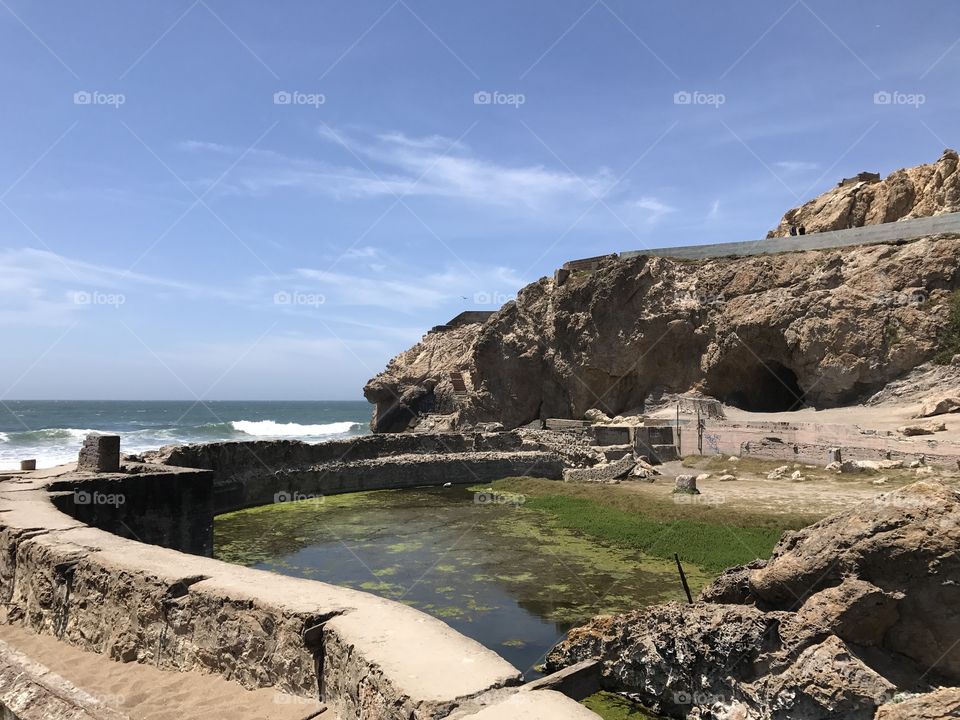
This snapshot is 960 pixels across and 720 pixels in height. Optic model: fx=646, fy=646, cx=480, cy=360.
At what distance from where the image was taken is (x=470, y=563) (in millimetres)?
12031

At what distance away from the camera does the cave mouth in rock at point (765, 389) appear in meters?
35.5

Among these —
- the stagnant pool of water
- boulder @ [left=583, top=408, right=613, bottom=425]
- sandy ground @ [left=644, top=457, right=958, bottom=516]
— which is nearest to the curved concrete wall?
the stagnant pool of water

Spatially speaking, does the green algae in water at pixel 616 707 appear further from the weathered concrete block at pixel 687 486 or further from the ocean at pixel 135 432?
the ocean at pixel 135 432

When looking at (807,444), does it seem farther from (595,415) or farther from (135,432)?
(135,432)

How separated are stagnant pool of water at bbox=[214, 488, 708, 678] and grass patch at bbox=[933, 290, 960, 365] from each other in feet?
72.2

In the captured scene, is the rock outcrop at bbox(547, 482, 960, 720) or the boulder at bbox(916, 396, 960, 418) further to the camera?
the boulder at bbox(916, 396, 960, 418)

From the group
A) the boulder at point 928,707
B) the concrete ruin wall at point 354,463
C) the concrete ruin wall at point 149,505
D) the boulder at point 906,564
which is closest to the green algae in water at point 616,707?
the boulder at point 906,564

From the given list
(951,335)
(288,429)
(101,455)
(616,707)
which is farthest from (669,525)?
(288,429)

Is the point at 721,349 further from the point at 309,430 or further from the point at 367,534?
the point at 309,430

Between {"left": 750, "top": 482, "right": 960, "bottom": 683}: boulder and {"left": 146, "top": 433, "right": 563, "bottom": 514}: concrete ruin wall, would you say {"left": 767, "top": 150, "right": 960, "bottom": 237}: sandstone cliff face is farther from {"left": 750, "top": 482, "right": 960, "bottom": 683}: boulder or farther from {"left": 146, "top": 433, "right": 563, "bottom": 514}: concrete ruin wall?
{"left": 750, "top": 482, "right": 960, "bottom": 683}: boulder

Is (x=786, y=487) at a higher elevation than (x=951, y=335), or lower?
lower

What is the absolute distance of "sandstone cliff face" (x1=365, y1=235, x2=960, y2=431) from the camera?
98.0 ft

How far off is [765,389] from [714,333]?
4355mm

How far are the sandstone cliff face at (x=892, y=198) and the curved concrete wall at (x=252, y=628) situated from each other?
138 ft
